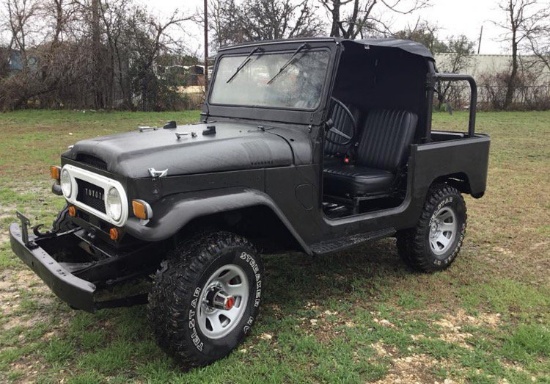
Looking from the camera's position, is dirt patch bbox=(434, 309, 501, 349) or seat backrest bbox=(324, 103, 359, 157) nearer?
dirt patch bbox=(434, 309, 501, 349)

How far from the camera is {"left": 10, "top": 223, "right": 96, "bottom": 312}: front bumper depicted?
2.77 metres

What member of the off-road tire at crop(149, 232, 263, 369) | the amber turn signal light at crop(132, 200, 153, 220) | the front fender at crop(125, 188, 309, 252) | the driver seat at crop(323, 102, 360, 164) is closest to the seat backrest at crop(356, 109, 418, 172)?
the driver seat at crop(323, 102, 360, 164)

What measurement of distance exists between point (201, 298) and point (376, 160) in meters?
2.42

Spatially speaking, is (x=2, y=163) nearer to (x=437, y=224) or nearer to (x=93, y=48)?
(x=437, y=224)

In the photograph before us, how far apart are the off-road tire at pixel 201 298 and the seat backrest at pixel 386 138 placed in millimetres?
1950

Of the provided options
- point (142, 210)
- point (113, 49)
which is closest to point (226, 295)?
point (142, 210)

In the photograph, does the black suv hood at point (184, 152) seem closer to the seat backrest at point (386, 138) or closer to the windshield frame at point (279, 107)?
the windshield frame at point (279, 107)

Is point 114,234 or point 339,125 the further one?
point 339,125

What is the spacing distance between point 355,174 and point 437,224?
1.02 meters

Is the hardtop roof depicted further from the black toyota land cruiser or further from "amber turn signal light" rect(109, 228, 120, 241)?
"amber turn signal light" rect(109, 228, 120, 241)

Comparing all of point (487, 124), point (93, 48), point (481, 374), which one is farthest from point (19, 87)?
point (481, 374)

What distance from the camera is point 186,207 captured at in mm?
2859

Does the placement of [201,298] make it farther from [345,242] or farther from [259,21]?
[259,21]

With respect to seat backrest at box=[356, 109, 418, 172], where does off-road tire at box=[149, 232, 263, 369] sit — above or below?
below
